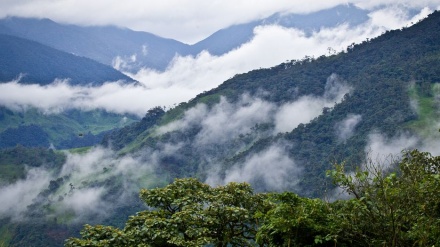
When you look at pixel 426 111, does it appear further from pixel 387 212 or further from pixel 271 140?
pixel 387 212

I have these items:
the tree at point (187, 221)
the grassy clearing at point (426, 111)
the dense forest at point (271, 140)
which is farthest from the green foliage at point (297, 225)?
the grassy clearing at point (426, 111)

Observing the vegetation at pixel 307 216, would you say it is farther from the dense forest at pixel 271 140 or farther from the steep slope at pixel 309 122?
the steep slope at pixel 309 122

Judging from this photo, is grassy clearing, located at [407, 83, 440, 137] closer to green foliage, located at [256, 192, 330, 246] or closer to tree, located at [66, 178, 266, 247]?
tree, located at [66, 178, 266, 247]

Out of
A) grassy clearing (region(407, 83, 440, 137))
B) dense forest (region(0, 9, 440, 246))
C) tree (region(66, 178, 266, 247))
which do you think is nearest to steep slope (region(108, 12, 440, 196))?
dense forest (region(0, 9, 440, 246))

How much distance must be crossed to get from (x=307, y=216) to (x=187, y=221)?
4.48 m

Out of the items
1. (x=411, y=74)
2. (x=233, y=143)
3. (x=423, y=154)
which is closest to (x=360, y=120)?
(x=411, y=74)

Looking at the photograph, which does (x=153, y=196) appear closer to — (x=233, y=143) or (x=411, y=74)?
(x=411, y=74)

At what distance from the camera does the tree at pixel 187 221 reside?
41.7ft

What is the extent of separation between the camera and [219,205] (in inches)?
547

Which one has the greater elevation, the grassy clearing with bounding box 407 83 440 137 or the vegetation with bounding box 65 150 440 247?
the grassy clearing with bounding box 407 83 440 137

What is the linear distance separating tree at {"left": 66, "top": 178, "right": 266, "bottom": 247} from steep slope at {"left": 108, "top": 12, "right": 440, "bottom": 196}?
10518cm

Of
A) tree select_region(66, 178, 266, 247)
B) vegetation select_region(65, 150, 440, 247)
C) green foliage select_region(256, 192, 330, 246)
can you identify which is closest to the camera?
vegetation select_region(65, 150, 440, 247)

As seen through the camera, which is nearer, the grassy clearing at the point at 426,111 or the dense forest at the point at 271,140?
the grassy clearing at the point at 426,111

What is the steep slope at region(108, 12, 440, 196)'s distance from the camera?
5528 inches
